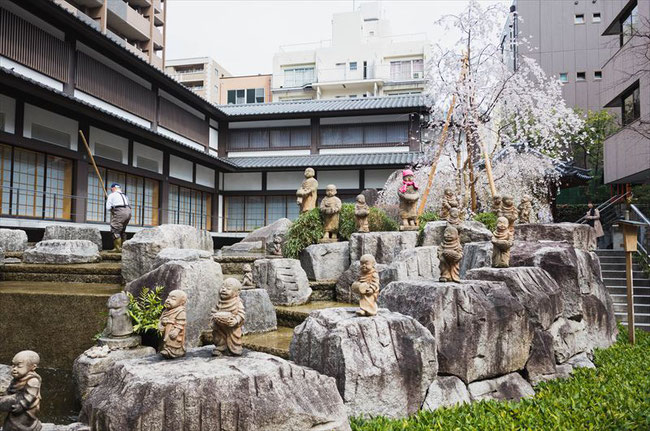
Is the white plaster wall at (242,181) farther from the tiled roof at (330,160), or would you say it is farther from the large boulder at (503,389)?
the large boulder at (503,389)

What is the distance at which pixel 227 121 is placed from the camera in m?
26.0

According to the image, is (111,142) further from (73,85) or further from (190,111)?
(190,111)

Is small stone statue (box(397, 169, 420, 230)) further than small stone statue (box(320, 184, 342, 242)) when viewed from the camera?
No

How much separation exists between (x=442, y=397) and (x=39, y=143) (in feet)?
46.4

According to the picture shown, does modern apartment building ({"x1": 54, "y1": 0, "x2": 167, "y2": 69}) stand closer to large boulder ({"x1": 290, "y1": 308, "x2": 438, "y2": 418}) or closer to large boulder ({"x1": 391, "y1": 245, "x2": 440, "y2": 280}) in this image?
large boulder ({"x1": 391, "y1": 245, "x2": 440, "y2": 280})

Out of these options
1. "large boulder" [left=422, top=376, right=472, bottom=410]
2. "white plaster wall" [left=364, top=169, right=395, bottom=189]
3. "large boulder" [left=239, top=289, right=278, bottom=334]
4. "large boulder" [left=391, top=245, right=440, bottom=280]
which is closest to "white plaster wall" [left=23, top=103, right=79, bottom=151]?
"large boulder" [left=239, top=289, right=278, bottom=334]

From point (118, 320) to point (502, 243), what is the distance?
6.24 metres

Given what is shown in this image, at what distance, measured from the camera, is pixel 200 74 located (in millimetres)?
45219

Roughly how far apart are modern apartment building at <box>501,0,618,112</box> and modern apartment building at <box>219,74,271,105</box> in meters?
22.3

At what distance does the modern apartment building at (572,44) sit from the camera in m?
30.0

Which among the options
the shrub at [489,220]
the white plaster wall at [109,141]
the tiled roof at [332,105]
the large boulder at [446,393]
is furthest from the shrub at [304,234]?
the tiled roof at [332,105]

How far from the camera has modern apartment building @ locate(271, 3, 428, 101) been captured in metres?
38.5

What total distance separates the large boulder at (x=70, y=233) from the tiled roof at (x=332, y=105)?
45.4 feet

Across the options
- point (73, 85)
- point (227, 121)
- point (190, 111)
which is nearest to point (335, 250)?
point (73, 85)
